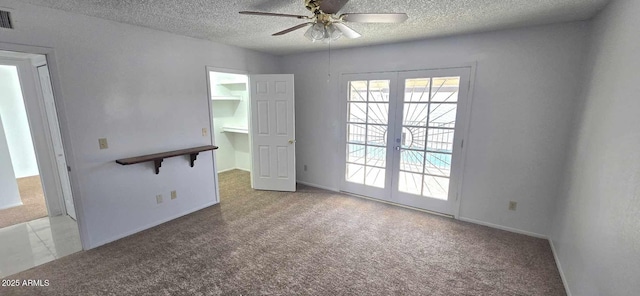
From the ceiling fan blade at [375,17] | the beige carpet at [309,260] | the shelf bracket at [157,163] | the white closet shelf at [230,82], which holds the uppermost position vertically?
the ceiling fan blade at [375,17]

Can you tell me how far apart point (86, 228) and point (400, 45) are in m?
4.12

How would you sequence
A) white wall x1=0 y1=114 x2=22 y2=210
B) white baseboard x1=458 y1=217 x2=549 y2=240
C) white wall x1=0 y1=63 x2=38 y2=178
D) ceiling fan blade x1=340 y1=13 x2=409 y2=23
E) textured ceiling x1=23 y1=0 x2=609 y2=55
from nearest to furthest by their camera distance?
ceiling fan blade x1=340 y1=13 x2=409 y2=23 → textured ceiling x1=23 y1=0 x2=609 y2=55 → white baseboard x1=458 y1=217 x2=549 y2=240 → white wall x1=0 y1=114 x2=22 y2=210 → white wall x1=0 y1=63 x2=38 y2=178

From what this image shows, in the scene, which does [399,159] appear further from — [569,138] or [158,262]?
[158,262]

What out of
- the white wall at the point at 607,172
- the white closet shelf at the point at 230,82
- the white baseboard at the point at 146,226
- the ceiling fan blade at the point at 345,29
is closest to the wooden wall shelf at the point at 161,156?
the white baseboard at the point at 146,226

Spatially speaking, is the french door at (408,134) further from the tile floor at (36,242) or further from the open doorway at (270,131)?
the tile floor at (36,242)

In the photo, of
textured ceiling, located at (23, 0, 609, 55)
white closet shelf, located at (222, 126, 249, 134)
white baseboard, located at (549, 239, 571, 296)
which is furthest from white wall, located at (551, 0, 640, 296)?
white closet shelf, located at (222, 126, 249, 134)

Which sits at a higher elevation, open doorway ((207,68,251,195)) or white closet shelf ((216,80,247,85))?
white closet shelf ((216,80,247,85))

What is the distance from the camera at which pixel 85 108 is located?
2.48 m

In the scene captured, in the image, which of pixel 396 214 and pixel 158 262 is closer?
pixel 158 262

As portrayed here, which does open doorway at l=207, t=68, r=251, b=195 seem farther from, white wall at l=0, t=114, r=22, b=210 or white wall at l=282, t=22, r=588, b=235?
white wall at l=282, t=22, r=588, b=235

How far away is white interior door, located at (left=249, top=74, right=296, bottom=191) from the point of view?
403 centimetres

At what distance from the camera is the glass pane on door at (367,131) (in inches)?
143

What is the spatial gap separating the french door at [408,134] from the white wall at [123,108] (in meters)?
2.18

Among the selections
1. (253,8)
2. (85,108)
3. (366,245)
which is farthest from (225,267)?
(253,8)
